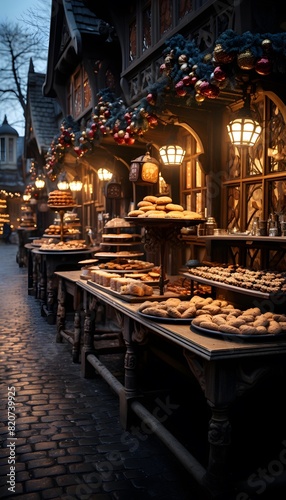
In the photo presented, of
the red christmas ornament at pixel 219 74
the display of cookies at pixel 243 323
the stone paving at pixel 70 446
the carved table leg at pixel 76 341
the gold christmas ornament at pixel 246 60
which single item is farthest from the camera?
the carved table leg at pixel 76 341

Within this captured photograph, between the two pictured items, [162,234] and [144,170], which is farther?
[144,170]

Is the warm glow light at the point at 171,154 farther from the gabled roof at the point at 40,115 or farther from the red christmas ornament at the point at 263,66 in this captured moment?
the gabled roof at the point at 40,115

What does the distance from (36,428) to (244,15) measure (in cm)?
456

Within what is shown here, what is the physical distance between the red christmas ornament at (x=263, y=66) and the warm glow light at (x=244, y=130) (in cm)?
44

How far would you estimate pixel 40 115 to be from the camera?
1852 cm

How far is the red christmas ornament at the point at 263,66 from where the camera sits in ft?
13.3

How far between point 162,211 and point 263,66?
171 cm

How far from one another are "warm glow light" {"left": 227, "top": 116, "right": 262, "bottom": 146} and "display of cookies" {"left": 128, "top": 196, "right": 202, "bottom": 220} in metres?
0.89

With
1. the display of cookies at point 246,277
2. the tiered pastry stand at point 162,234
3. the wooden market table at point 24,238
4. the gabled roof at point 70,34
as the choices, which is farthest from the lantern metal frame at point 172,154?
the wooden market table at point 24,238

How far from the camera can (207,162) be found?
608 cm

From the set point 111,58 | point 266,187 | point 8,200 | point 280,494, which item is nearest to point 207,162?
point 266,187

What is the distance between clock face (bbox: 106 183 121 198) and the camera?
944 centimetres

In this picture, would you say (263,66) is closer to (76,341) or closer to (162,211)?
(162,211)

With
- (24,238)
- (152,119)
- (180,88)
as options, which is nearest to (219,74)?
(180,88)
